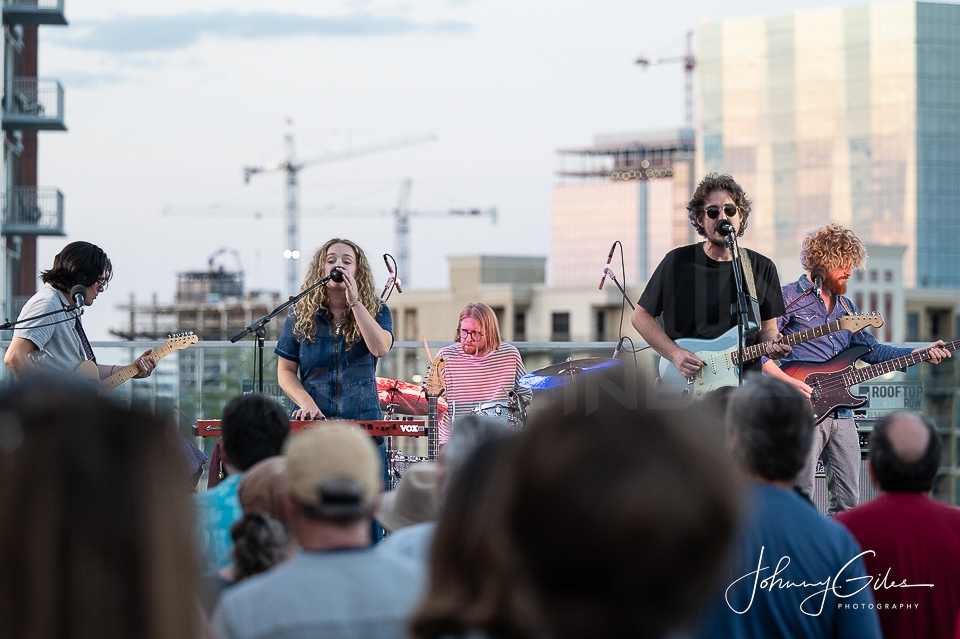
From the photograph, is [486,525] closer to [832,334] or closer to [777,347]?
[777,347]

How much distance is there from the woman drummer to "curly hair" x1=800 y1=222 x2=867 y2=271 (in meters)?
2.24

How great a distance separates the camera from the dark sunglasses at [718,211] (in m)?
6.56

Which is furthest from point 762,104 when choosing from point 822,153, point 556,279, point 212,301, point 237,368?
point 237,368

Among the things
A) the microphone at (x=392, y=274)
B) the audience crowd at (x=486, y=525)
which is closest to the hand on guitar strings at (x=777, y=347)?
the microphone at (x=392, y=274)

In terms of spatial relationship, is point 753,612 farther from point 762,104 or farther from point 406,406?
point 762,104

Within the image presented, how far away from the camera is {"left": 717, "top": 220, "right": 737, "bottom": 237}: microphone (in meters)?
6.35

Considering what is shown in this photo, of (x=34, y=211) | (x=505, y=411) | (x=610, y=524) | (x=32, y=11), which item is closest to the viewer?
(x=610, y=524)

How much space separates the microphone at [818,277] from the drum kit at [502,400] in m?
1.14

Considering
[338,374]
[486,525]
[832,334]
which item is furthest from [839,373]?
[486,525]

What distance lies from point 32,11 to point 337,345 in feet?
123

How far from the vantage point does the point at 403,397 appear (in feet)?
27.5

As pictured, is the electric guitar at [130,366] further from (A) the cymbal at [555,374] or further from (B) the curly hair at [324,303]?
(A) the cymbal at [555,374]

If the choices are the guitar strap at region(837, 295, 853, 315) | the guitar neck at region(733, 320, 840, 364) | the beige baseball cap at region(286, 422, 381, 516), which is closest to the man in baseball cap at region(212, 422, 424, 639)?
the beige baseball cap at region(286, 422, 381, 516)

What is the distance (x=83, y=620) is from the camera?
66.7 inches
